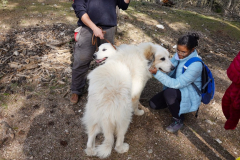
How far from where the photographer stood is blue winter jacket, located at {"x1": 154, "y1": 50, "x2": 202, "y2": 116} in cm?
286

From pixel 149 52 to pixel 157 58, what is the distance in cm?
20

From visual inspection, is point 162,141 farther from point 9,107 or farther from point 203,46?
point 203,46

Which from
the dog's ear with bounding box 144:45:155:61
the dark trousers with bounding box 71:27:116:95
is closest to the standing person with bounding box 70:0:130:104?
the dark trousers with bounding box 71:27:116:95

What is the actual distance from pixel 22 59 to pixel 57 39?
54.8 inches

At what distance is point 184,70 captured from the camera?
3.09 metres

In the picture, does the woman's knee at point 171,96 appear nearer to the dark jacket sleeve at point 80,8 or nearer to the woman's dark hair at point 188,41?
the woman's dark hair at point 188,41

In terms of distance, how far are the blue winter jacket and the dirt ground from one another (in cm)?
71

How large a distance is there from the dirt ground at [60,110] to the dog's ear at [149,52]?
4.32 feet

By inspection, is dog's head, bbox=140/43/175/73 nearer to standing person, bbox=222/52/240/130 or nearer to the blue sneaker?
the blue sneaker

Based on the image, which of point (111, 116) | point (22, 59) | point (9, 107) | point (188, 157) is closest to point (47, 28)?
point (22, 59)

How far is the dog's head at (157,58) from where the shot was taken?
3223mm

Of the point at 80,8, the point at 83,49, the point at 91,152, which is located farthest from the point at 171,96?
the point at 80,8

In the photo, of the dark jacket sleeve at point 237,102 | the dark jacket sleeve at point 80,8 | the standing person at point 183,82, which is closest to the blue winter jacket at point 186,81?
the standing person at point 183,82

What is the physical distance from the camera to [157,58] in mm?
3256
